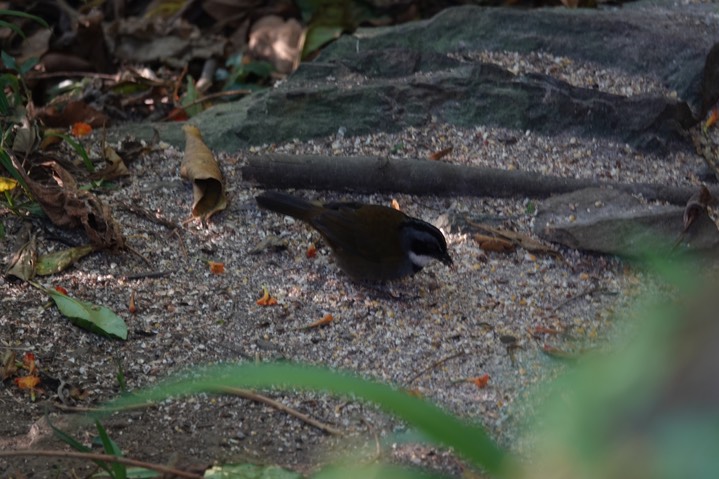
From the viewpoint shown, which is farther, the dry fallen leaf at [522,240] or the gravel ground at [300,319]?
the dry fallen leaf at [522,240]

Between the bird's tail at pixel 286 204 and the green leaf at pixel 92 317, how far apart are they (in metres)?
0.94

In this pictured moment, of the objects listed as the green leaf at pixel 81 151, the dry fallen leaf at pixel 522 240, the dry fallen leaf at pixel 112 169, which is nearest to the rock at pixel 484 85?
the dry fallen leaf at pixel 112 169

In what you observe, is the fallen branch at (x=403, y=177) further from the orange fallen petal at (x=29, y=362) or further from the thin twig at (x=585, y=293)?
the orange fallen petal at (x=29, y=362)

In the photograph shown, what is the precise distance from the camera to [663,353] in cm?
95

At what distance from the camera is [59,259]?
4.18 m

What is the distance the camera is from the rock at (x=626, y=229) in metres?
4.34

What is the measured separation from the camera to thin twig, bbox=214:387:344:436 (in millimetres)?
3266

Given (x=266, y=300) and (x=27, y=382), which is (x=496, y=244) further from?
(x=27, y=382)

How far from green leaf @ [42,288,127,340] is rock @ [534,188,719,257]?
2038mm

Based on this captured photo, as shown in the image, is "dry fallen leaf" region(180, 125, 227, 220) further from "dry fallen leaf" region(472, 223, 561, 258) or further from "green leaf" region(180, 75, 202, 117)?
"green leaf" region(180, 75, 202, 117)

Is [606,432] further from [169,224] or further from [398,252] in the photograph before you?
[169,224]

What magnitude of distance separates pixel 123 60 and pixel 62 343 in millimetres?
4317

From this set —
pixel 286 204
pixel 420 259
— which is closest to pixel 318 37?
pixel 286 204

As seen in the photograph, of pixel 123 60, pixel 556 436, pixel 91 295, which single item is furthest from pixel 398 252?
pixel 123 60
